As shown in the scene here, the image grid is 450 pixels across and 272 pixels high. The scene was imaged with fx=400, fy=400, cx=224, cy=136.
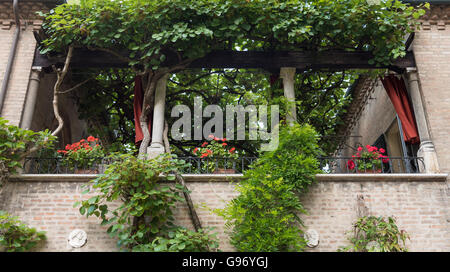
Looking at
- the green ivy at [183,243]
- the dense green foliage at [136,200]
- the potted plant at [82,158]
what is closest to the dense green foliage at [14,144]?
the potted plant at [82,158]

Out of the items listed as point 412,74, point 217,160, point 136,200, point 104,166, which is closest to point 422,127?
point 412,74

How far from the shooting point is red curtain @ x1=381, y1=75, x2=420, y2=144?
857 centimetres

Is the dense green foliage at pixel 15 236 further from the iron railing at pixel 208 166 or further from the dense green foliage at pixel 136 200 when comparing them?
the iron railing at pixel 208 166

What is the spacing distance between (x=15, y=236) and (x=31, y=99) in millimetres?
3060

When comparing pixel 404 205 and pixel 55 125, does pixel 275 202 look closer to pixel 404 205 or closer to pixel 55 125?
pixel 404 205

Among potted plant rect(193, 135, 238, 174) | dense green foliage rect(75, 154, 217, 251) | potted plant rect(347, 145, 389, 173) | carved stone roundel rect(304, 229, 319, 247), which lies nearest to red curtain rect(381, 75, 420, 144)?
potted plant rect(347, 145, 389, 173)

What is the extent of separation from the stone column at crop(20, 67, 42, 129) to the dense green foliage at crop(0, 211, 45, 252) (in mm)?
2143

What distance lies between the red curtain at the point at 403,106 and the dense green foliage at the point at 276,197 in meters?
2.29

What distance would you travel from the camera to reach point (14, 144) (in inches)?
291

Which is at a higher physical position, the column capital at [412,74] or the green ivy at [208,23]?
the green ivy at [208,23]

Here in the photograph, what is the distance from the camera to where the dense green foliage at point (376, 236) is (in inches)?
272

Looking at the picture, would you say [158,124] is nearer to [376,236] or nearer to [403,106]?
[376,236]

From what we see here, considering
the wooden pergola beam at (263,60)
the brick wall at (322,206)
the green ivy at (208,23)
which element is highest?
the green ivy at (208,23)

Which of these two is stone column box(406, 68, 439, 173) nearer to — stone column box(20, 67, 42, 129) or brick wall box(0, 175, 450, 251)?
brick wall box(0, 175, 450, 251)
